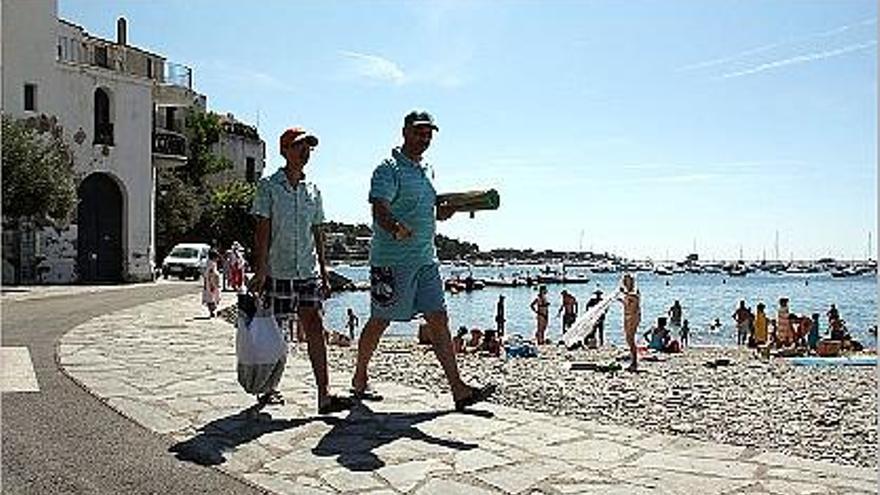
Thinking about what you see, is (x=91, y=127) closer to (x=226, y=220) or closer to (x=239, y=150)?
(x=226, y=220)

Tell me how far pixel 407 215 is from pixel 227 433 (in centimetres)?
193

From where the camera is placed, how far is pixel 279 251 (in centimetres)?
666

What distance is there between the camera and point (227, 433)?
19.2 ft

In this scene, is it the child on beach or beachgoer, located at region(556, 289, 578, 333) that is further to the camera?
beachgoer, located at region(556, 289, 578, 333)

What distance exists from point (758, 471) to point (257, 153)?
69.9 meters

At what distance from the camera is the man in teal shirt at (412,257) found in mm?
6805

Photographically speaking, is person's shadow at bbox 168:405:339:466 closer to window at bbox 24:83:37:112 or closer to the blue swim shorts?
the blue swim shorts

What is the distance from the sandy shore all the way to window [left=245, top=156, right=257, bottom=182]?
61245 mm

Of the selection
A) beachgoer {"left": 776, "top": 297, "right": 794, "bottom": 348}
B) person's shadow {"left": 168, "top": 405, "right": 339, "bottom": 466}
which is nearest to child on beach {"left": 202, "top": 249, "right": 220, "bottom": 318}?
person's shadow {"left": 168, "top": 405, "right": 339, "bottom": 466}

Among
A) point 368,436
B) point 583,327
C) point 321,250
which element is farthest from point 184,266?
point 368,436

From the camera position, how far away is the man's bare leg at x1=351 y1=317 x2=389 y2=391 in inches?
276

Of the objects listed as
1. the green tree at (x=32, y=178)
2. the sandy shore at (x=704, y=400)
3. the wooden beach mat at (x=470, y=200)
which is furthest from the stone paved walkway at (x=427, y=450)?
the green tree at (x=32, y=178)

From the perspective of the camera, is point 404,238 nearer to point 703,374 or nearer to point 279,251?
point 279,251

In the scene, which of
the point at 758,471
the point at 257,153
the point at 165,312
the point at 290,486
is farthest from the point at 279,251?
the point at 257,153
